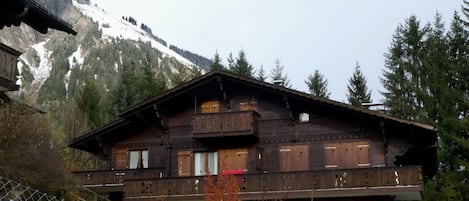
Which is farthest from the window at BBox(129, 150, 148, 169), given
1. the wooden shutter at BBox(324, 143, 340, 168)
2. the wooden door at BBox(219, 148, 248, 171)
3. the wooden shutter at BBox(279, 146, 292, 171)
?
the wooden shutter at BBox(324, 143, 340, 168)

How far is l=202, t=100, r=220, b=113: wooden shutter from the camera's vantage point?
112ft

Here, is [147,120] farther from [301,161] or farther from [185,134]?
[301,161]

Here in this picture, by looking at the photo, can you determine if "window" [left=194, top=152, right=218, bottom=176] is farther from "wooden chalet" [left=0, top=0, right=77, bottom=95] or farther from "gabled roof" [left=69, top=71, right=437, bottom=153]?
"wooden chalet" [left=0, top=0, right=77, bottom=95]

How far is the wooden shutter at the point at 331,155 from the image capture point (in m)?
31.8

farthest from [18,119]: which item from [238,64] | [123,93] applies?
[238,64]

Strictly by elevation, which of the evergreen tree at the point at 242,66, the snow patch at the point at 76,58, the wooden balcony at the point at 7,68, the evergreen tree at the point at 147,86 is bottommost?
the wooden balcony at the point at 7,68

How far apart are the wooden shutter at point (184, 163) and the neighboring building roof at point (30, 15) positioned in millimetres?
18797

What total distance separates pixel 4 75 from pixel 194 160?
1770cm

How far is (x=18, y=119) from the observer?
18.8 metres

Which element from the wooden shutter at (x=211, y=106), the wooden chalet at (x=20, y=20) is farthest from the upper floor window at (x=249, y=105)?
the wooden chalet at (x=20, y=20)

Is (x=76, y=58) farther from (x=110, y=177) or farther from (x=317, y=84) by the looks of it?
(x=110, y=177)

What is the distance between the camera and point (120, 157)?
35906 mm

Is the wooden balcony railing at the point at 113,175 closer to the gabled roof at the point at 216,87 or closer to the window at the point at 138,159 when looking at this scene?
the window at the point at 138,159

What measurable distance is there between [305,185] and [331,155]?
2710 mm
